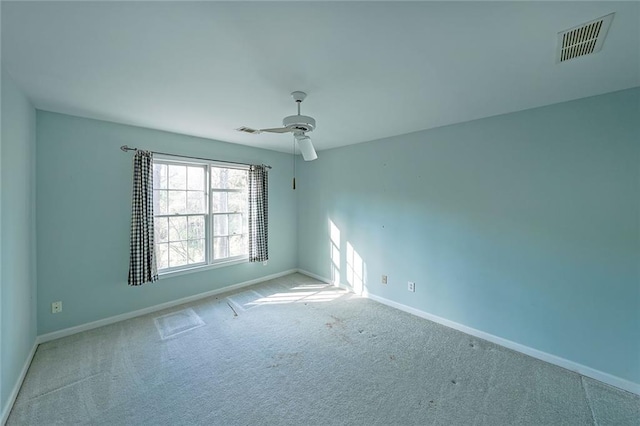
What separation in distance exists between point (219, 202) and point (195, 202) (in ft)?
1.22

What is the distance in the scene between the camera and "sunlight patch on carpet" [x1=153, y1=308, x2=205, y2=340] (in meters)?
2.88

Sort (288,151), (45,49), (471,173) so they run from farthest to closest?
(288,151)
(471,173)
(45,49)

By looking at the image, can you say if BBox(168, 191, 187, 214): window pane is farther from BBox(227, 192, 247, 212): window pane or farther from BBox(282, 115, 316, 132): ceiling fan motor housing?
BBox(282, 115, 316, 132): ceiling fan motor housing

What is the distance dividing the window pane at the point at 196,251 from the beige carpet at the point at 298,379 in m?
0.90

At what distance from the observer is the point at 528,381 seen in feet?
6.99

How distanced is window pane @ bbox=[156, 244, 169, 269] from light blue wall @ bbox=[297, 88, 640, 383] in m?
2.93

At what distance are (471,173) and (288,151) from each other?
3.03m

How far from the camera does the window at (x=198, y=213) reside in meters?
3.48

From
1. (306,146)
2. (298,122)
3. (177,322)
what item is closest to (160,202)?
(177,322)

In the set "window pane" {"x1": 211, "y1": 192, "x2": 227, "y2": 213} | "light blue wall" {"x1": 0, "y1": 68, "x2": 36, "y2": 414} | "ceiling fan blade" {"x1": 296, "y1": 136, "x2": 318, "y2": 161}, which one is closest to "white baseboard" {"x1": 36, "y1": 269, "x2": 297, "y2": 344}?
"light blue wall" {"x1": 0, "y1": 68, "x2": 36, "y2": 414}

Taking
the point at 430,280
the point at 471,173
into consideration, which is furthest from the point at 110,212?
the point at 471,173

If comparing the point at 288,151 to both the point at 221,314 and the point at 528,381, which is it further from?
the point at 528,381

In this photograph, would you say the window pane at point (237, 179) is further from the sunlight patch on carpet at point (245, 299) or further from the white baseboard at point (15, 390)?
the white baseboard at point (15, 390)

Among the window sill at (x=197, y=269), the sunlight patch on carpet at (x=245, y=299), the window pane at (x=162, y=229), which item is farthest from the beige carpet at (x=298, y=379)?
the window pane at (x=162, y=229)
